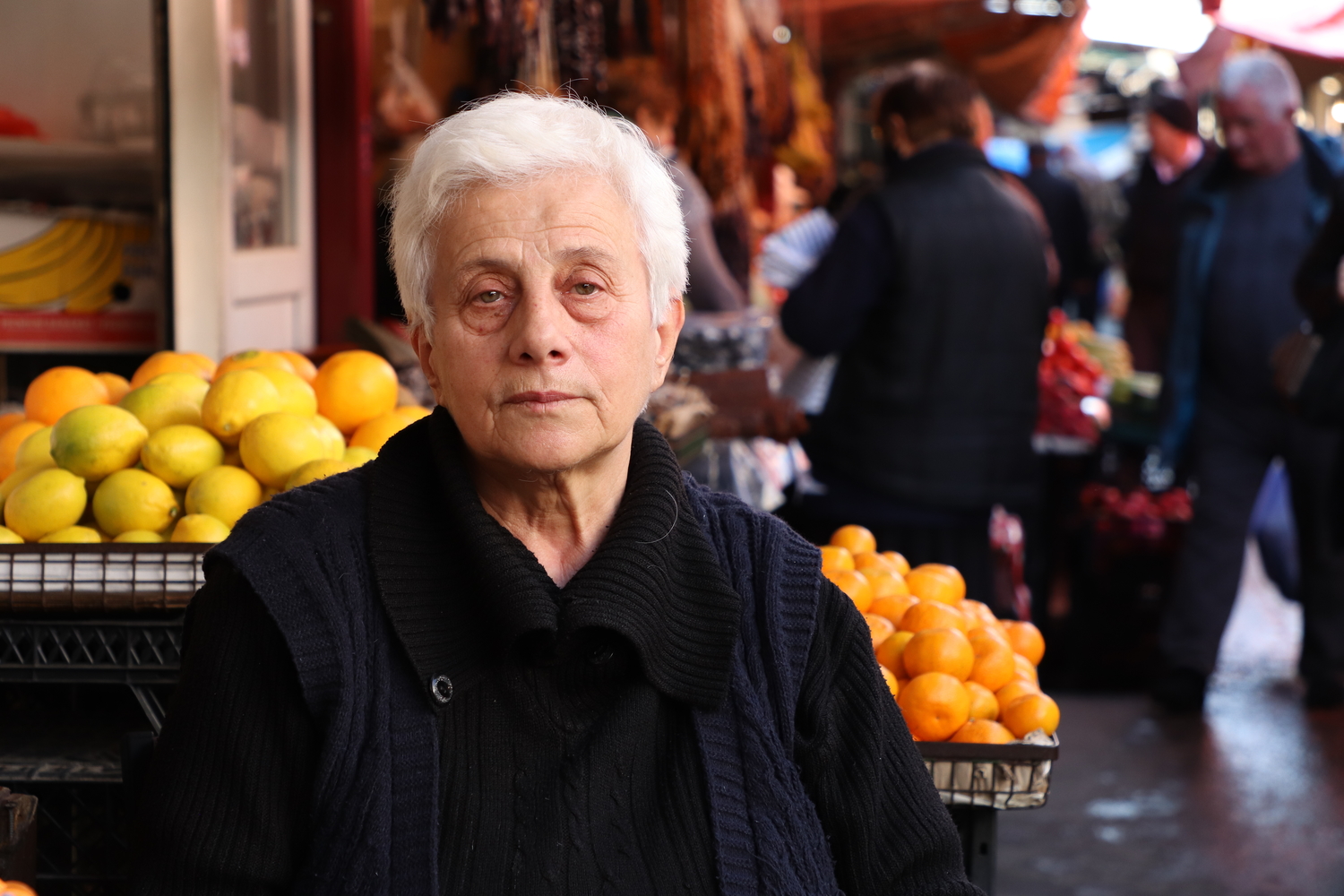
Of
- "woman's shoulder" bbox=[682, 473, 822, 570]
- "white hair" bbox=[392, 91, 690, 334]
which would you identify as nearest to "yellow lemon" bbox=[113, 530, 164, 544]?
"white hair" bbox=[392, 91, 690, 334]

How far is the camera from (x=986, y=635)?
227cm

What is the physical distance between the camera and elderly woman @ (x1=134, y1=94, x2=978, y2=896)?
1.45 metres

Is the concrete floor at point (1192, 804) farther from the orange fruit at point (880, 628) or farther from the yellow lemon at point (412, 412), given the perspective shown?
the yellow lemon at point (412, 412)

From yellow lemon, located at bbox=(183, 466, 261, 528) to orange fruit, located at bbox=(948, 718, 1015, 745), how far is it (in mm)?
1128

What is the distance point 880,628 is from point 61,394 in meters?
1.48

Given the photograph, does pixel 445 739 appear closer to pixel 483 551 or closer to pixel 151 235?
pixel 483 551

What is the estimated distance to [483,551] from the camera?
155 centimetres

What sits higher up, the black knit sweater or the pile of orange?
the black knit sweater

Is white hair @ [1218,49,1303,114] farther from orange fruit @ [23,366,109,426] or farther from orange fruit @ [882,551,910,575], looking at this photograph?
orange fruit @ [23,366,109,426]

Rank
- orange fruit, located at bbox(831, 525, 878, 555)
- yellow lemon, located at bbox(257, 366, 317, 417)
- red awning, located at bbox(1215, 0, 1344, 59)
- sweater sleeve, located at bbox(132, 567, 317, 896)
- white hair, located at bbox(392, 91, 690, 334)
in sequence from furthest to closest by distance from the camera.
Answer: red awning, located at bbox(1215, 0, 1344, 59)
orange fruit, located at bbox(831, 525, 878, 555)
yellow lemon, located at bbox(257, 366, 317, 417)
white hair, located at bbox(392, 91, 690, 334)
sweater sleeve, located at bbox(132, 567, 317, 896)

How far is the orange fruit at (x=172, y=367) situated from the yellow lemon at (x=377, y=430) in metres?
0.34

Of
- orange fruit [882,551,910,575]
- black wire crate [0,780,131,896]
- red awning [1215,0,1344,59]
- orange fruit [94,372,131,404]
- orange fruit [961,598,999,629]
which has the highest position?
red awning [1215,0,1344,59]

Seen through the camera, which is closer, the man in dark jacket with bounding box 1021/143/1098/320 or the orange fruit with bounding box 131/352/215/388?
the orange fruit with bounding box 131/352/215/388

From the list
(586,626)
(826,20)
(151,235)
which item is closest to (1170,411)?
(151,235)
